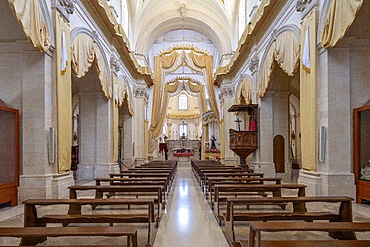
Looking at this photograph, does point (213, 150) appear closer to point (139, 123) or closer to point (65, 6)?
point (139, 123)

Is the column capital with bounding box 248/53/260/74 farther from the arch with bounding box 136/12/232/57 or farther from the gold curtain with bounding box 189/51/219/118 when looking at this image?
the gold curtain with bounding box 189/51/219/118

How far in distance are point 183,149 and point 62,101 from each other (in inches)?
960

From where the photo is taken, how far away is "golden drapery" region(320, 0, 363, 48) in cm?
666

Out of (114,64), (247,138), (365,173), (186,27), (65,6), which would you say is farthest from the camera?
(186,27)

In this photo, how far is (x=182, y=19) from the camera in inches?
928

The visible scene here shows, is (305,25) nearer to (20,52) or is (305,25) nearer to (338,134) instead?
(338,134)

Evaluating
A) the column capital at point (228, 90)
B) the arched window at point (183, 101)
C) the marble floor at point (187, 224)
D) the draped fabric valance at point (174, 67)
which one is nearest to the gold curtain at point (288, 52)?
the marble floor at point (187, 224)

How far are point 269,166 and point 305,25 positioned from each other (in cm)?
614

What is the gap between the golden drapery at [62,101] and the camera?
8.39m

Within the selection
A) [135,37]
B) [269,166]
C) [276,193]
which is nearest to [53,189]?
[276,193]

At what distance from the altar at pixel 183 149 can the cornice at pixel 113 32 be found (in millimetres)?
11088

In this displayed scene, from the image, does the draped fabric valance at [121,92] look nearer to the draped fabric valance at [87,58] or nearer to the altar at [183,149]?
the draped fabric valance at [87,58]

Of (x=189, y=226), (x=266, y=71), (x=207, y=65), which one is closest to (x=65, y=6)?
(x=189, y=226)

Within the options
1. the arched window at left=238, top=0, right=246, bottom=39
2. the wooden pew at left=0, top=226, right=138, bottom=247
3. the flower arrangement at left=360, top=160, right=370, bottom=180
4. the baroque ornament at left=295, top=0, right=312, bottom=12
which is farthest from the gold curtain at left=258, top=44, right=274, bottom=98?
the wooden pew at left=0, top=226, right=138, bottom=247
